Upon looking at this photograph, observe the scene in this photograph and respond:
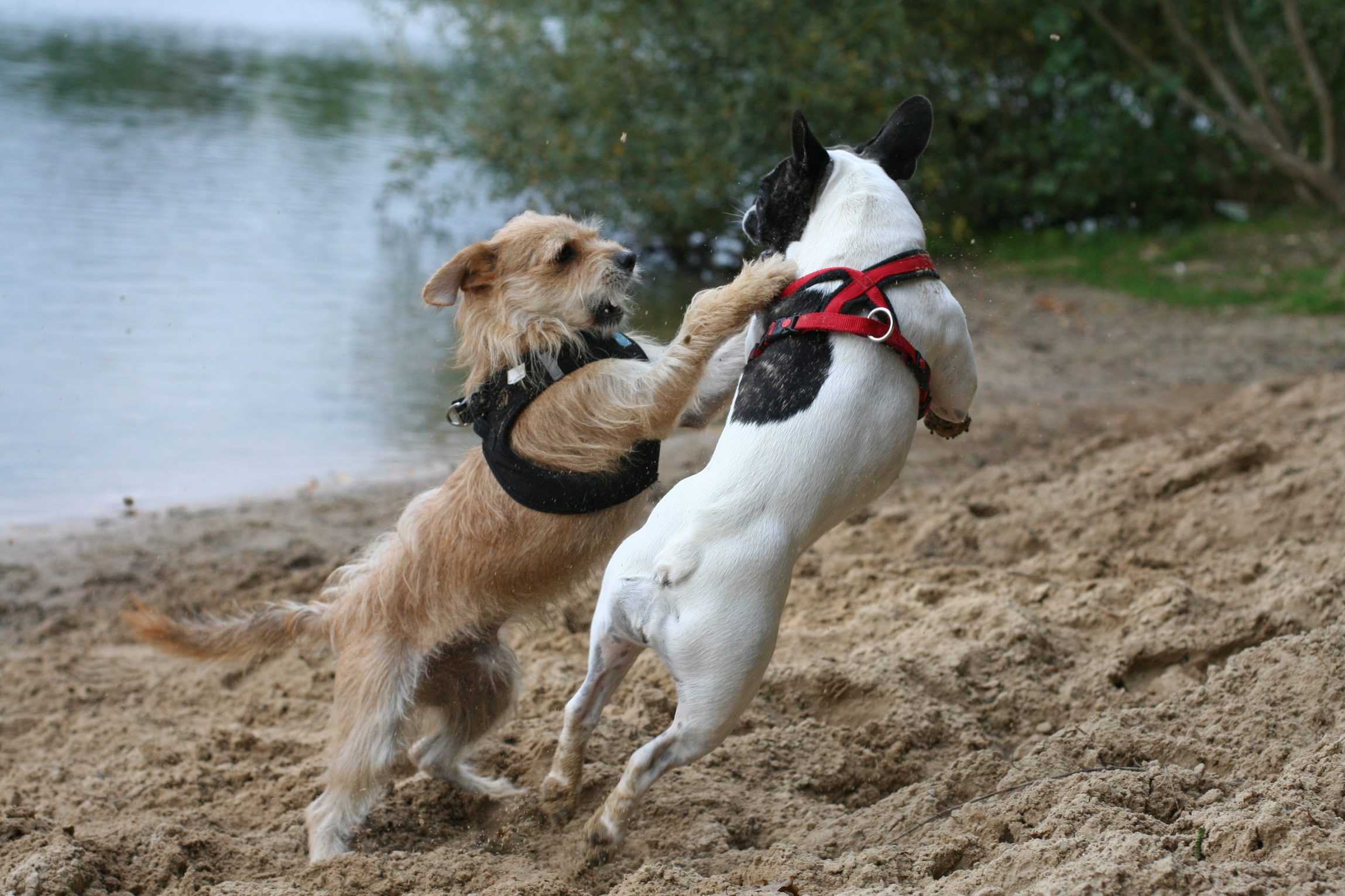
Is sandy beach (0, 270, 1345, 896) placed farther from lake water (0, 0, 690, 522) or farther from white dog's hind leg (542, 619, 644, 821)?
lake water (0, 0, 690, 522)

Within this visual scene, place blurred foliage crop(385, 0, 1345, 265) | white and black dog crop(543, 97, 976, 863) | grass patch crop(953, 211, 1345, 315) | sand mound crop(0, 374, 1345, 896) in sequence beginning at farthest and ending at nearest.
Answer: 1. blurred foliage crop(385, 0, 1345, 265)
2. grass patch crop(953, 211, 1345, 315)
3. sand mound crop(0, 374, 1345, 896)
4. white and black dog crop(543, 97, 976, 863)

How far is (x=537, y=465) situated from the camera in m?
3.65

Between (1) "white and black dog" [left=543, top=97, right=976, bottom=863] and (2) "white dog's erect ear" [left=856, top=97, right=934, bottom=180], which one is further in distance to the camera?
(2) "white dog's erect ear" [left=856, top=97, right=934, bottom=180]

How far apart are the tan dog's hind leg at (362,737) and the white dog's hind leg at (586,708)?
1.97 feet

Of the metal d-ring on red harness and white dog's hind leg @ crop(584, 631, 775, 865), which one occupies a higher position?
the metal d-ring on red harness

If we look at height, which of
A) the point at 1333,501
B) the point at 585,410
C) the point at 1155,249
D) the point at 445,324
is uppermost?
the point at 585,410

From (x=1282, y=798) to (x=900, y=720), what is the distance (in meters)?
1.38

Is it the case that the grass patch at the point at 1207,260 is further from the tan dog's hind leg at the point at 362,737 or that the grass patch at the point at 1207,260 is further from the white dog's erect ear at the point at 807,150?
the tan dog's hind leg at the point at 362,737

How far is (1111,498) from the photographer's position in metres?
5.86

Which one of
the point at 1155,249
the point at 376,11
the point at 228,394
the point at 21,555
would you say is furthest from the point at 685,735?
the point at 376,11

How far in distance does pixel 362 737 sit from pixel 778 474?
5.85ft

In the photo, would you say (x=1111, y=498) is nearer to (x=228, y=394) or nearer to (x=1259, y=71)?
(x=228, y=394)

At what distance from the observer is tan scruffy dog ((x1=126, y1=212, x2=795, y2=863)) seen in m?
3.65

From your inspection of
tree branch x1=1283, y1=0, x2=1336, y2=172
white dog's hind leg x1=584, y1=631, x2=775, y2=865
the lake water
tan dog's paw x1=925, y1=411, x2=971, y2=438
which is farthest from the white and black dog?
tree branch x1=1283, y1=0, x2=1336, y2=172
